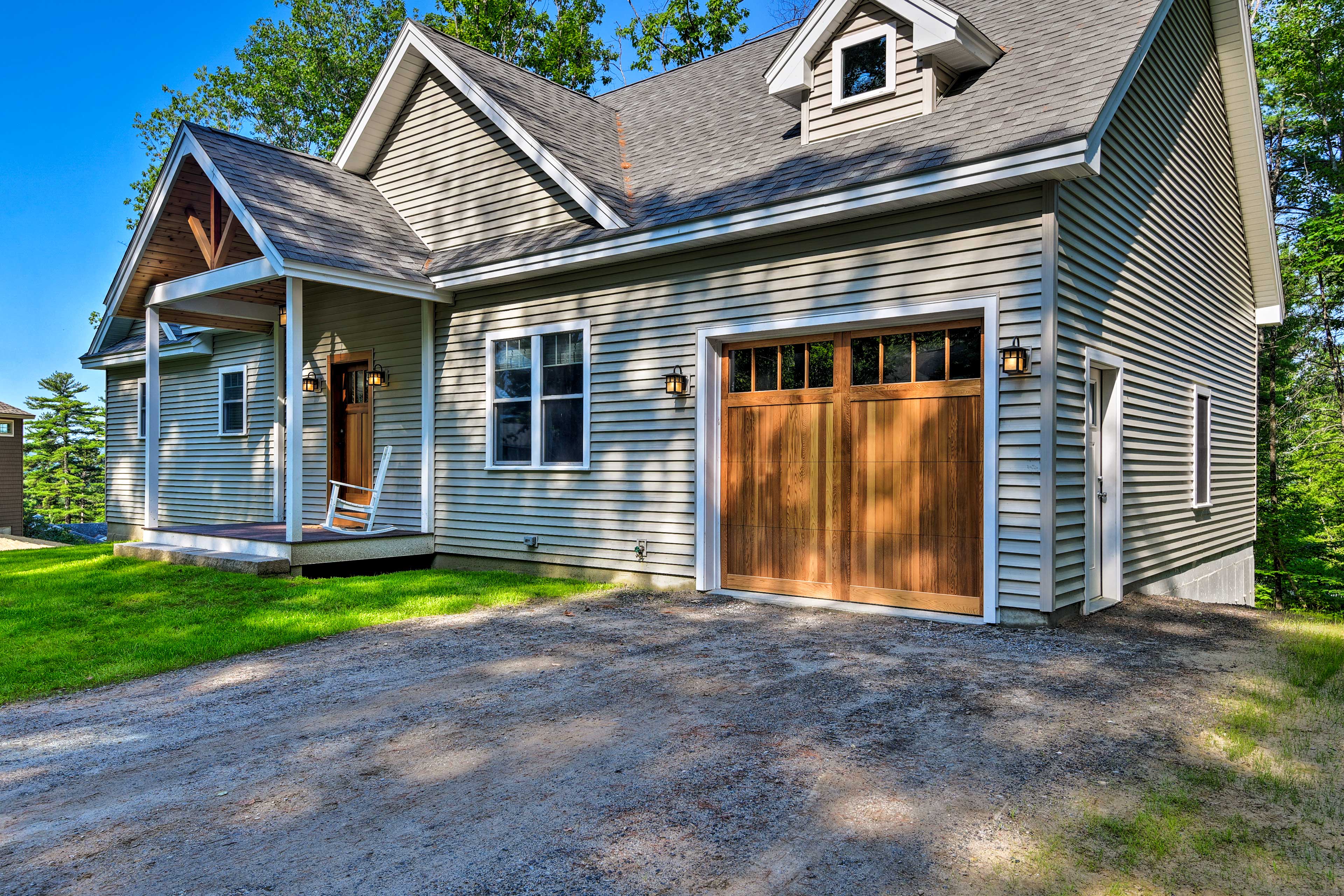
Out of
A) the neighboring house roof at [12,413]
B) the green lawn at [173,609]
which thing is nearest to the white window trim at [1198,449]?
the green lawn at [173,609]

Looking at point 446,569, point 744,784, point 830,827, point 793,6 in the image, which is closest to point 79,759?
point 744,784

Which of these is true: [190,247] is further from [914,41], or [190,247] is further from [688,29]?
[688,29]

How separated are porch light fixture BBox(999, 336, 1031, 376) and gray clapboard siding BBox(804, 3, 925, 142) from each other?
105 inches

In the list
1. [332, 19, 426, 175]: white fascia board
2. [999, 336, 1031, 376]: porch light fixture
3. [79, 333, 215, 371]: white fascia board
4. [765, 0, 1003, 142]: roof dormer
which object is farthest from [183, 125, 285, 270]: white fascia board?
[999, 336, 1031, 376]: porch light fixture

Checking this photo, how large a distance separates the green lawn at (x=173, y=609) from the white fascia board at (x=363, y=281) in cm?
315

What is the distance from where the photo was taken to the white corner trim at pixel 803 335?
656 cm

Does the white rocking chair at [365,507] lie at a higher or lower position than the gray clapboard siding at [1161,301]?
lower

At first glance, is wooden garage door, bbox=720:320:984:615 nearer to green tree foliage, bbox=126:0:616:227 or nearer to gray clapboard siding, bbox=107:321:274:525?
gray clapboard siding, bbox=107:321:274:525

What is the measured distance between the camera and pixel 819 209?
23.4 feet

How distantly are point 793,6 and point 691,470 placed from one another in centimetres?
1763

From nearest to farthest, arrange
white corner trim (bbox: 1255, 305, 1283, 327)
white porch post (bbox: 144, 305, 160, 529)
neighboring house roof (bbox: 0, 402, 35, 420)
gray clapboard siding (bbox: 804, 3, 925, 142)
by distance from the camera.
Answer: gray clapboard siding (bbox: 804, 3, 925, 142) → white porch post (bbox: 144, 305, 160, 529) → white corner trim (bbox: 1255, 305, 1283, 327) → neighboring house roof (bbox: 0, 402, 35, 420)

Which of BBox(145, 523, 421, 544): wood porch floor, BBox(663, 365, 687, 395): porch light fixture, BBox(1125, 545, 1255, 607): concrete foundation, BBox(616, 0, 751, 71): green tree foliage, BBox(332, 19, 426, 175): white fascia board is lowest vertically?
BBox(1125, 545, 1255, 607): concrete foundation

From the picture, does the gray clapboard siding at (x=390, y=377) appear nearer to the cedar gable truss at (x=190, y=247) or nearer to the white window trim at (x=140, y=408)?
the cedar gable truss at (x=190, y=247)

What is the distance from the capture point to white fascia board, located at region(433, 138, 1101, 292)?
612cm
